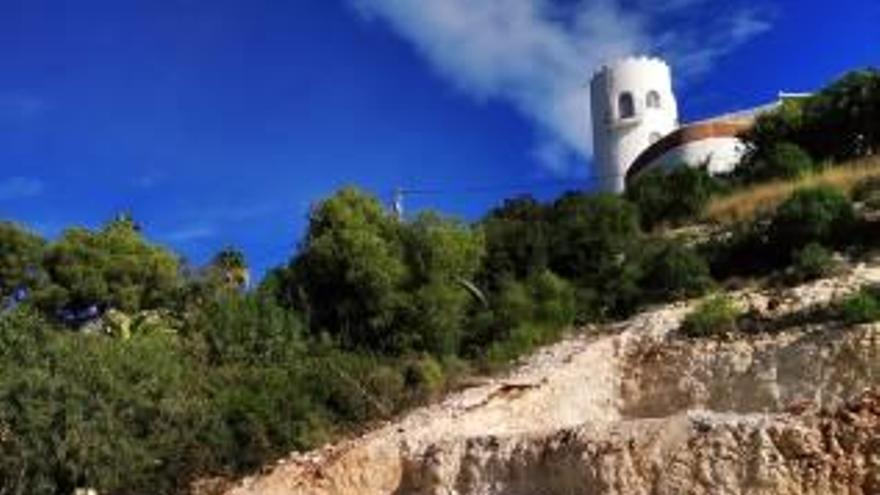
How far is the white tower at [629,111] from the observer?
2189 inches

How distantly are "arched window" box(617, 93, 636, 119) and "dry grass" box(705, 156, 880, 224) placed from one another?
1922 cm

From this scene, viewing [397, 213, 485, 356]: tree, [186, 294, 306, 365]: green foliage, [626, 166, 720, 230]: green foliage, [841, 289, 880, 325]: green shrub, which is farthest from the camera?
[626, 166, 720, 230]: green foliage

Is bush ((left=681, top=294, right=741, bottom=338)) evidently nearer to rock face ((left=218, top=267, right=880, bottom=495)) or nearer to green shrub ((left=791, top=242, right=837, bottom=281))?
Result: rock face ((left=218, top=267, right=880, bottom=495))

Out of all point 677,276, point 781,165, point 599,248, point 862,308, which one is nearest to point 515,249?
point 599,248

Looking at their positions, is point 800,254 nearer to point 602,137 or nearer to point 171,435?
point 171,435

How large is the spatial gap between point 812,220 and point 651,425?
35.1 feet

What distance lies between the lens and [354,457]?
22.7m

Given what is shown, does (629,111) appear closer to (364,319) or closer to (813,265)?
(364,319)

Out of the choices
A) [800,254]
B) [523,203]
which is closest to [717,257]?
[800,254]

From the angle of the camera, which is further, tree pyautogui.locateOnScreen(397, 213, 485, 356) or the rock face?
tree pyautogui.locateOnScreen(397, 213, 485, 356)

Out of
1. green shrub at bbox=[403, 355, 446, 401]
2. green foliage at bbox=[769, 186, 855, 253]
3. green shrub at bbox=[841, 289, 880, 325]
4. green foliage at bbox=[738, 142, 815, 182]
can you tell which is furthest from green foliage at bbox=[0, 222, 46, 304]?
green shrub at bbox=[841, 289, 880, 325]

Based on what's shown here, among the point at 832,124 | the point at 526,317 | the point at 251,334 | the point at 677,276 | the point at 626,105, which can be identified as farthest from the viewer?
the point at 626,105

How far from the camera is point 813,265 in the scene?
1025 inches

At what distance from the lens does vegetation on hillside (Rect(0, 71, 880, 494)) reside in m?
25.4
